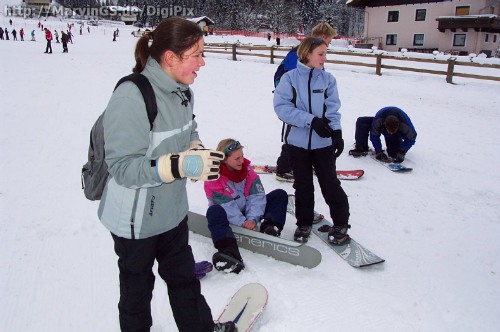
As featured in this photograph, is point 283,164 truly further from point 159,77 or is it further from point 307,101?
point 159,77

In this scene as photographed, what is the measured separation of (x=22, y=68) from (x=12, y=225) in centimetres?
1320

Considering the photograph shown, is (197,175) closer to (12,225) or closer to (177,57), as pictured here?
(177,57)

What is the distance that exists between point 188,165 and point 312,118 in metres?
1.79

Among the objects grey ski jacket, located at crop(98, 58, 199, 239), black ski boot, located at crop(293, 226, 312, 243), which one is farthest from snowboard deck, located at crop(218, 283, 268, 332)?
grey ski jacket, located at crop(98, 58, 199, 239)

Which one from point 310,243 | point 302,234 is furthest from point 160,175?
point 310,243

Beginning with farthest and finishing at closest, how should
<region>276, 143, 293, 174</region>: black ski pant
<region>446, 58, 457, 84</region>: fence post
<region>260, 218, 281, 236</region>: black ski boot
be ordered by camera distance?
<region>446, 58, 457, 84</region>: fence post, <region>276, 143, 293, 174</region>: black ski pant, <region>260, 218, 281, 236</region>: black ski boot

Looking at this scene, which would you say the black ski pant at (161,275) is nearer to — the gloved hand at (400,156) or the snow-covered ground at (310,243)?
the snow-covered ground at (310,243)

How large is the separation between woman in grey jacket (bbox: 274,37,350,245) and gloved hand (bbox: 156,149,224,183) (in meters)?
1.66

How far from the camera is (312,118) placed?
3184mm

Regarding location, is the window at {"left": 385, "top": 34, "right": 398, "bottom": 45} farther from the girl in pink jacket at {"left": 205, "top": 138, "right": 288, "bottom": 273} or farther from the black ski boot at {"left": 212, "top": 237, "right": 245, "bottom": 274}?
the black ski boot at {"left": 212, "top": 237, "right": 245, "bottom": 274}

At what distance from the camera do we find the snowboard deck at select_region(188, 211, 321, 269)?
3287mm

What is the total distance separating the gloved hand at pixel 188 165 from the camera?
5.26 feet

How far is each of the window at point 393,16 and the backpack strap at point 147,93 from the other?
35635 millimetres

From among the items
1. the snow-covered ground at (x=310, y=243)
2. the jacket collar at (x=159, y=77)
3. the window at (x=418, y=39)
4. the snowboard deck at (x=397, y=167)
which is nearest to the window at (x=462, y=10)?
the window at (x=418, y=39)
